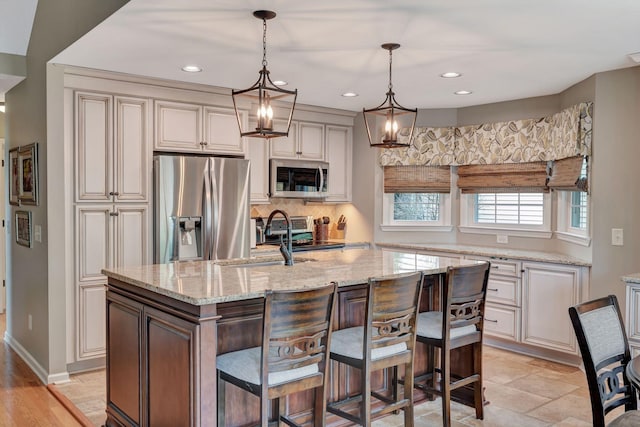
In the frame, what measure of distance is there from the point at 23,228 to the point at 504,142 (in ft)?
14.8

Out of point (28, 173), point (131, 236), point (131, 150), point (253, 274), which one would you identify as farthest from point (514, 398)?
point (28, 173)

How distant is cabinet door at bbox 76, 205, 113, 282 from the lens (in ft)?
13.5

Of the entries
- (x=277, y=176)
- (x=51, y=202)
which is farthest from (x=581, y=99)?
(x=51, y=202)

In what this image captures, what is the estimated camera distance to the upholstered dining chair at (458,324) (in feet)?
9.80

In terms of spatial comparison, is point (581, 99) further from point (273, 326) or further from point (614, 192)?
point (273, 326)

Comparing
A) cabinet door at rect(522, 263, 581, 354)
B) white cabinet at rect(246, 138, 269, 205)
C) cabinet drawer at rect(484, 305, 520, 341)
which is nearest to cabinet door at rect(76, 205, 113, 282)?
white cabinet at rect(246, 138, 269, 205)

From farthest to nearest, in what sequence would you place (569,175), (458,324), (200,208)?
(569,175)
(200,208)
(458,324)

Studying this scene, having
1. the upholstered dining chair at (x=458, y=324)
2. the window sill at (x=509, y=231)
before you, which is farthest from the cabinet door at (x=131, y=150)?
the window sill at (x=509, y=231)

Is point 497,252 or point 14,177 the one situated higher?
point 14,177

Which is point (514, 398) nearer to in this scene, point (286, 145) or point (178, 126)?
point (286, 145)

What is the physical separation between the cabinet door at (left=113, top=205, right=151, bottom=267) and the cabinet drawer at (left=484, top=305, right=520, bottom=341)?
2988 millimetres

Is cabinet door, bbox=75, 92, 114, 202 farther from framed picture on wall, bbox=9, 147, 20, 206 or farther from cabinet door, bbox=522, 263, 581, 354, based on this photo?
cabinet door, bbox=522, 263, 581, 354

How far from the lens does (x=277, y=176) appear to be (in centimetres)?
538

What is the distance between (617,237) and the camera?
409 cm
